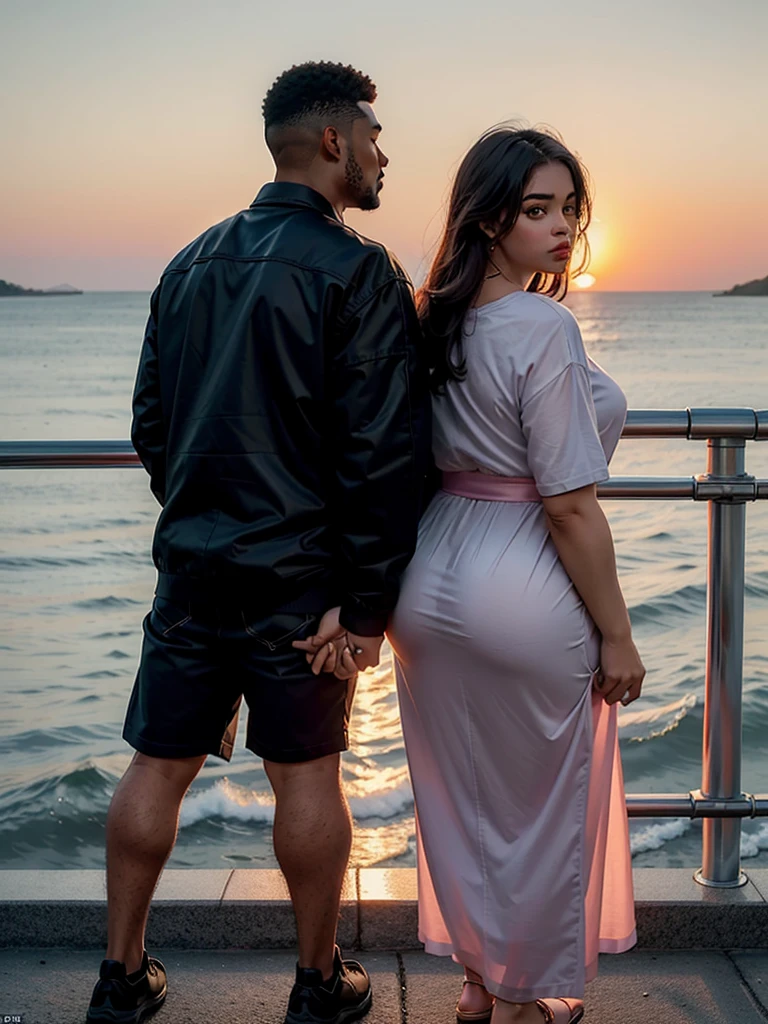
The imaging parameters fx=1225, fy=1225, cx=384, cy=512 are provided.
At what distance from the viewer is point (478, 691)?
1979 millimetres

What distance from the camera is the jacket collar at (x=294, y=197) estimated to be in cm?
201

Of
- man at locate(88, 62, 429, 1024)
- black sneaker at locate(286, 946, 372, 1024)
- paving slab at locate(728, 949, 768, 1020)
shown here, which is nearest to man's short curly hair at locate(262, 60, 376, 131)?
man at locate(88, 62, 429, 1024)

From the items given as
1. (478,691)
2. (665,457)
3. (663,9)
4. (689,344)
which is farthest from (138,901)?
(689,344)

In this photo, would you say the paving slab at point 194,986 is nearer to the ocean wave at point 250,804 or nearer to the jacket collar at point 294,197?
the jacket collar at point 294,197

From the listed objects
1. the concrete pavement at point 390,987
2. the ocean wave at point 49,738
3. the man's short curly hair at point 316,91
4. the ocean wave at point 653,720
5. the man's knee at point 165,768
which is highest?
the man's short curly hair at point 316,91

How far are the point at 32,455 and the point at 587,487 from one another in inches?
46.7

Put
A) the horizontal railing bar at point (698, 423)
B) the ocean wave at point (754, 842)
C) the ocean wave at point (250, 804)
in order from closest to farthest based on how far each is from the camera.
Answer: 1. the horizontal railing bar at point (698, 423)
2. the ocean wave at point (754, 842)
3. the ocean wave at point (250, 804)

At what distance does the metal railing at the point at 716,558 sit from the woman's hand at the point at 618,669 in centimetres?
47

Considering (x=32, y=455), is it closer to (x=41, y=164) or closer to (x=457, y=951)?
(x=457, y=951)

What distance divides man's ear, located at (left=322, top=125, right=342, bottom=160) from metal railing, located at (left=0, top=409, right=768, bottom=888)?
750 millimetres

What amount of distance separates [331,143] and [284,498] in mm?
597

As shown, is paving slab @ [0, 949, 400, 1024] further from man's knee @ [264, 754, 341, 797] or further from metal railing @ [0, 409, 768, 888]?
metal railing @ [0, 409, 768, 888]

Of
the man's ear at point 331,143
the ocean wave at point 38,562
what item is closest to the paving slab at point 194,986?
the man's ear at point 331,143

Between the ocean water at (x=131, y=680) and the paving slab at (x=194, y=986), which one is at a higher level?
the paving slab at (x=194, y=986)
